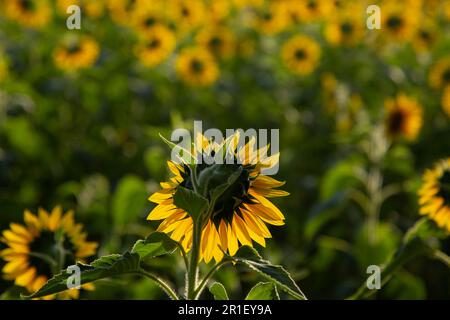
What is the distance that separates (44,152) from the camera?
138 inches

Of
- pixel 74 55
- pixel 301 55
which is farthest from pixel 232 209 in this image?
pixel 301 55

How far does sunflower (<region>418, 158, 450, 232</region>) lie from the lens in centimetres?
151

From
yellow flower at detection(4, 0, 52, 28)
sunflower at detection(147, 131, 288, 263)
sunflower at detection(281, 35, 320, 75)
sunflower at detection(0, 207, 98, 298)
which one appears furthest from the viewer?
sunflower at detection(281, 35, 320, 75)

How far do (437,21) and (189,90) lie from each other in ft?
10.2

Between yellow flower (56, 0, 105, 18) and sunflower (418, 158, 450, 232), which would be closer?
sunflower (418, 158, 450, 232)

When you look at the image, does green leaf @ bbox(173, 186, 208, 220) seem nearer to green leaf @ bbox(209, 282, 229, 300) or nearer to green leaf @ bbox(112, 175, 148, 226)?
green leaf @ bbox(209, 282, 229, 300)

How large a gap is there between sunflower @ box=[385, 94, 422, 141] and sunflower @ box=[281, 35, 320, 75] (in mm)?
1492

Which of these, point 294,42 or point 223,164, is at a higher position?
point 294,42

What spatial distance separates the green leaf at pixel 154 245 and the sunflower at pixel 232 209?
4cm

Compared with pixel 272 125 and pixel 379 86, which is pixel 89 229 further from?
pixel 379 86

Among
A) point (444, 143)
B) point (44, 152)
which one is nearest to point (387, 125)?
point (444, 143)

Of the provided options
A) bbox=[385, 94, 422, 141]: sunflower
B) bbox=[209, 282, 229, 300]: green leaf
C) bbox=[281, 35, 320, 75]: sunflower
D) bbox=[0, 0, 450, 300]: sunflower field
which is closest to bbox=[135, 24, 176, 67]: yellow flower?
bbox=[0, 0, 450, 300]: sunflower field

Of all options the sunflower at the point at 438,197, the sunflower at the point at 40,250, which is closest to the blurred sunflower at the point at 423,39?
the sunflower at the point at 438,197
